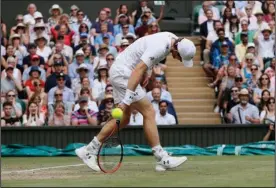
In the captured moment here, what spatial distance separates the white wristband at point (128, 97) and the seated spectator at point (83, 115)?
23.7 ft

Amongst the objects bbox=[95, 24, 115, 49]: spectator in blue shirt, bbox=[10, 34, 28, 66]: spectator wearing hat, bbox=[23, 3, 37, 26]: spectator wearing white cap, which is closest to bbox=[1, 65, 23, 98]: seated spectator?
bbox=[10, 34, 28, 66]: spectator wearing hat

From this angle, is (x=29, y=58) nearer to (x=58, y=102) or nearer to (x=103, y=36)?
(x=103, y=36)

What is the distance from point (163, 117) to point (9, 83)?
3.80 meters

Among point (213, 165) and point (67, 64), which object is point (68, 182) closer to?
point (213, 165)

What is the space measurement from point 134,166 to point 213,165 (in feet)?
3.77

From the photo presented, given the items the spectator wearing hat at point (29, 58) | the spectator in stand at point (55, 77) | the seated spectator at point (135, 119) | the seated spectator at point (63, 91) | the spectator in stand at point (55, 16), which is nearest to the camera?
the seated spectator at point (135, 119)

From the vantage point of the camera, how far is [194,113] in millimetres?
20828

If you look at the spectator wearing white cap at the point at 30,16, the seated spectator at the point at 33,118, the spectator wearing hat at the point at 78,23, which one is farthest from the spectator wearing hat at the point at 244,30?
the seated spectator at the point at 33,118

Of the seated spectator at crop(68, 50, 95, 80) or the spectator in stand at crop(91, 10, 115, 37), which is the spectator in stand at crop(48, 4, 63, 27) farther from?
the seated spectator at crop(68, 50, 95, 80)

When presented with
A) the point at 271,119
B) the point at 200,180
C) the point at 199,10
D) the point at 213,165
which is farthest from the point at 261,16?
the point at 200,180

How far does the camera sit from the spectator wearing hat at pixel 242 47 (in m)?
22.0

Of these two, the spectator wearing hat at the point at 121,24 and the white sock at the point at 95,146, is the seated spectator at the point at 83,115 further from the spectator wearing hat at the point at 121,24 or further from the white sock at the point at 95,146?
the white sock at the point at 95,146

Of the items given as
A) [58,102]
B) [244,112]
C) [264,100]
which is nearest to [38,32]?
[58,102]

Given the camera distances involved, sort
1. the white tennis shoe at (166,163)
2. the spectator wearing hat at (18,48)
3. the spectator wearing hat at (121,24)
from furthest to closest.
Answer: the spectator wearing hat at (121,24) < the spectator wearing hat at (18,48) < the white tennis shoe at (166,163)
